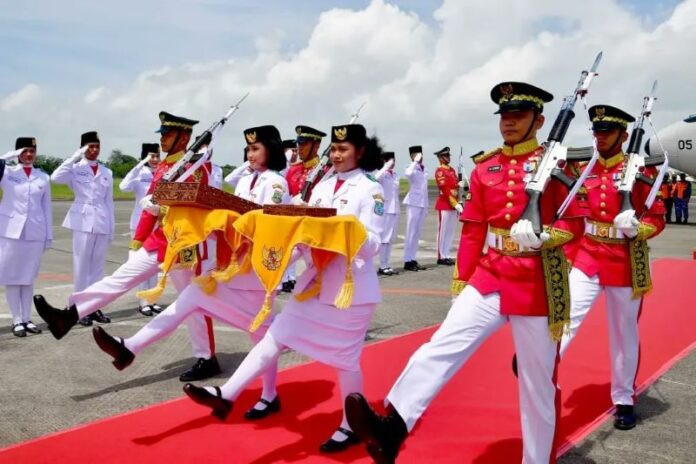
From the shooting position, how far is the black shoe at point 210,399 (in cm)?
375

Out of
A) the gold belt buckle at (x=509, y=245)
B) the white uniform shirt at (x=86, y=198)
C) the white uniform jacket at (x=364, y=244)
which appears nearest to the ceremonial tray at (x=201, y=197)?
the white uniform jacket at (x=364, y=244)

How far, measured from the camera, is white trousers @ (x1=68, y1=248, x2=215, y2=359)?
5.42 meters

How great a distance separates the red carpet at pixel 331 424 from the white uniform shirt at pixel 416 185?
6.83 metres

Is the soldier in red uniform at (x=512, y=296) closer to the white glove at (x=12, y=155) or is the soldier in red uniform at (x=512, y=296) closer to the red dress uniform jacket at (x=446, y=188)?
the white glove at (x=12, y=155)

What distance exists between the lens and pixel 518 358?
3.49m

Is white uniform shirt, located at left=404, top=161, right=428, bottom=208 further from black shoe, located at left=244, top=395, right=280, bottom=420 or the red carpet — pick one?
black shoe, located at left=244, top=395, right=280, bottom=420

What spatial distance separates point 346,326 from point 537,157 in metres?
1.39

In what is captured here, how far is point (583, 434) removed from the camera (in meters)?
4.30

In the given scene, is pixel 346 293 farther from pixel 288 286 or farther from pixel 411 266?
pixel 411 266

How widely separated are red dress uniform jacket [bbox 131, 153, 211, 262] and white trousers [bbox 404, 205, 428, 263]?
7.02m

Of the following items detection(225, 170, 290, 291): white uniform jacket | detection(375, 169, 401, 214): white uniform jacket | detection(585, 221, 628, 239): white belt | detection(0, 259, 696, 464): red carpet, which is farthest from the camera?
detection(375, 169, 401, 214): white uniform jacket

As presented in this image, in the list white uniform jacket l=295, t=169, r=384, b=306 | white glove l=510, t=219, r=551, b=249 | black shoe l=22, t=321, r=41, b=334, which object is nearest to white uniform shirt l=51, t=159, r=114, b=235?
black shoe l=22, t=321, r=41, b=334

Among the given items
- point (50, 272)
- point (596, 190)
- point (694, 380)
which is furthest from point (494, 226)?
point (50, 272)

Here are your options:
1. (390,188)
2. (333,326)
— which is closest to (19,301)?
(333,326)
